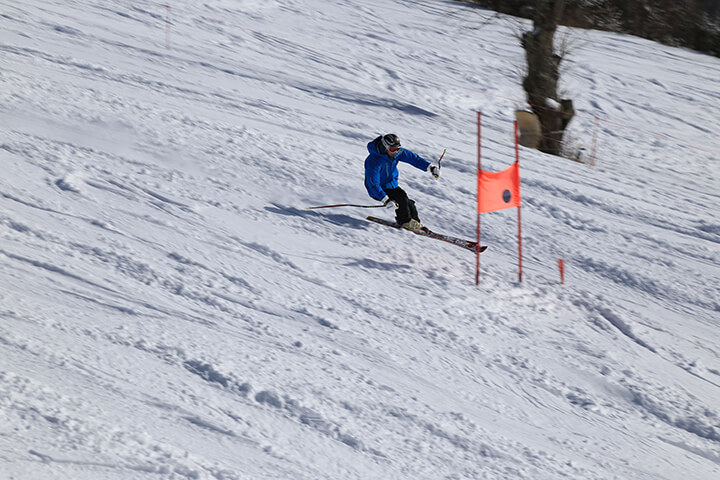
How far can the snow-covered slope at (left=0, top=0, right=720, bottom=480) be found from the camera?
470 centimetres

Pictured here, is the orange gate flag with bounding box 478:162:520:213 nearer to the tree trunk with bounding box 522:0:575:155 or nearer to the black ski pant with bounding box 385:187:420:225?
the black ski pant with bounding box 385:187:420:225

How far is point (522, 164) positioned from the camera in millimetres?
10805

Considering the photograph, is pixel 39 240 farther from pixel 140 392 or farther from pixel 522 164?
pixel 522 164

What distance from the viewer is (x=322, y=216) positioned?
323 inches

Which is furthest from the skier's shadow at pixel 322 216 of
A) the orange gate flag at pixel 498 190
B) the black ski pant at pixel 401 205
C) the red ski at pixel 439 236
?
the orange gate flag at pixel 498 190

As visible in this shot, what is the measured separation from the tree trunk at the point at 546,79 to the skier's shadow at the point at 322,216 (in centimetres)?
516

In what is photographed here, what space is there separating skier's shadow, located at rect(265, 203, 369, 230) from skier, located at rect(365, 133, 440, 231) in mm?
459

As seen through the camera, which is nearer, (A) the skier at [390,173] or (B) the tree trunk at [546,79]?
(A) the skier at [390,173]

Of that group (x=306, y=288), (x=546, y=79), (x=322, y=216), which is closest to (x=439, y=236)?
(x=322, y=216)

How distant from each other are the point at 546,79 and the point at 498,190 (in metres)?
5.80

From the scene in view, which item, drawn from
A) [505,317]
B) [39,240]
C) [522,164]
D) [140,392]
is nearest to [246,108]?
[522,164]

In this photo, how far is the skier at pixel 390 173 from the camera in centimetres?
767

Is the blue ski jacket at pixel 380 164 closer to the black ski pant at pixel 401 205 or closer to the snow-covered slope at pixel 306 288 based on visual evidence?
the black ski pant at pixel 401 205

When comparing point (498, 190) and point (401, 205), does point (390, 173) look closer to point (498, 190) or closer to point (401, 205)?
point (401, 205)
